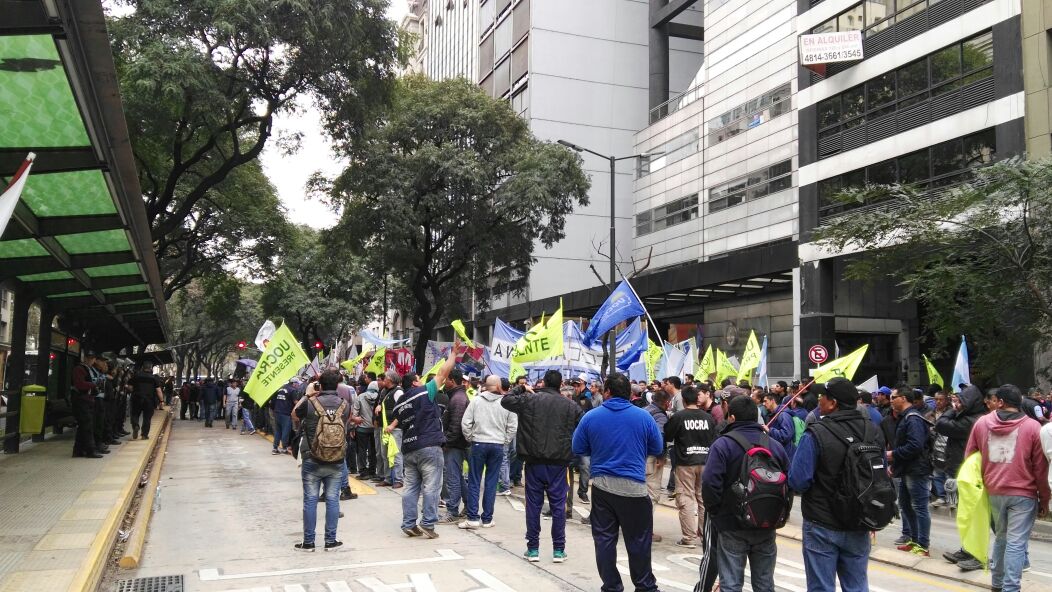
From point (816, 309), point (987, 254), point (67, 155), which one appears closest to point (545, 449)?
point (67, 155)

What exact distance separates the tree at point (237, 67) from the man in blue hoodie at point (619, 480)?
13.1m

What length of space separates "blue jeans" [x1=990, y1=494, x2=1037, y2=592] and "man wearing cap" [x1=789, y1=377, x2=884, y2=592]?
2237 millimetres

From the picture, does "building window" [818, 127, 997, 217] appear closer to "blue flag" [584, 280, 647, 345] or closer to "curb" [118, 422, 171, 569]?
"blue flag" [584, 280, 647, 345]

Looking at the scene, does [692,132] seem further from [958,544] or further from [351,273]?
[958,544]

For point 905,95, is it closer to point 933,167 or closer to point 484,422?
point 933,167

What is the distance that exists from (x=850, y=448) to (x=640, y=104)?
4539cm

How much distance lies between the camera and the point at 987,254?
15922 mm

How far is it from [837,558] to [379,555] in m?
4.68

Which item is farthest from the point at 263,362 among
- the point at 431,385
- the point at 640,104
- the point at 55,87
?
the point at 640,104

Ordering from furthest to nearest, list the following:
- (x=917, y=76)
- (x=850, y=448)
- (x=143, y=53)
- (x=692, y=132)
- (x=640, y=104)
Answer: (x=640, y=104), (x=692, y=132), (x=917, y=76), (x=143, y=53), (x=850, y=448)

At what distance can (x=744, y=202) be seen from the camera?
34.3m

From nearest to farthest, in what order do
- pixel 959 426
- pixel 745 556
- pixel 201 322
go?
pixel 745 556, pixel 959 426, pixel 201 322

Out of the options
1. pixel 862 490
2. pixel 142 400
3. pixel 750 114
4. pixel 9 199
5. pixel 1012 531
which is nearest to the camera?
pixel 862 490

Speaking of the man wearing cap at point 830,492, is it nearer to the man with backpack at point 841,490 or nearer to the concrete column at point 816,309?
the man with backpack at point 841,490
